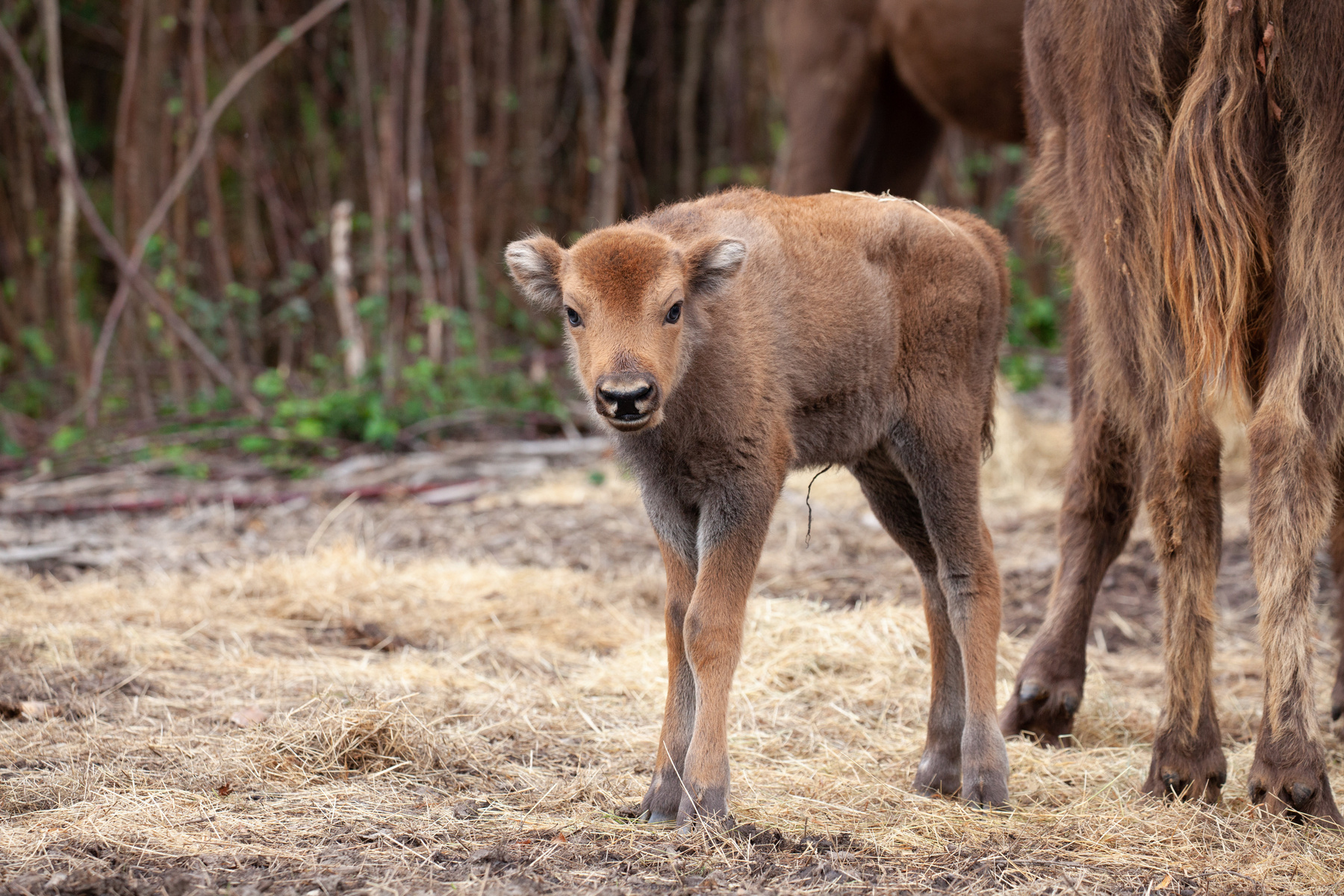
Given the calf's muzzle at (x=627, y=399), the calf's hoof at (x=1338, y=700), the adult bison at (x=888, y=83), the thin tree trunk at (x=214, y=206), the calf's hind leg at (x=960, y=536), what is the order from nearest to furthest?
the calf's muzzle at (x=627, y=399), the calf's hind leg at (x=960, y=536), the calf's hoof at (x=1338, y=700), the adult bison at (x=888, y=83), the thin tree trunk at (x=214, y=206)

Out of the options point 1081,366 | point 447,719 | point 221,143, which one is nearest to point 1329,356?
point 1081,366

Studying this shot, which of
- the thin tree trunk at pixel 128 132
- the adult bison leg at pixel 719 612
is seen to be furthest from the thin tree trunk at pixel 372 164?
the adult bison leg at pixel 719 612

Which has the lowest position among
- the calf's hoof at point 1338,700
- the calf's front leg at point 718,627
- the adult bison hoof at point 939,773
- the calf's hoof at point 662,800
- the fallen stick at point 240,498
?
the fallen stick at point 240,498

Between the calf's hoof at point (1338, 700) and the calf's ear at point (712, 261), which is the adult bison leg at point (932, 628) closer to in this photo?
the calf's ear at point (712, 261)

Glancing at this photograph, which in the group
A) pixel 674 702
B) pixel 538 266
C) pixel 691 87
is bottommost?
pixel 674 702

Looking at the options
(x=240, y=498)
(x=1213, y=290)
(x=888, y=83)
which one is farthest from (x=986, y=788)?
(x=240, y=498)

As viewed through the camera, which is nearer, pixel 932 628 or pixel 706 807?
pixel 706 807

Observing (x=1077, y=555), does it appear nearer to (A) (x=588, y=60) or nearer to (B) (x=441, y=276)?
(B) (x=441, y=276)

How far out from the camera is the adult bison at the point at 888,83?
6535 mm

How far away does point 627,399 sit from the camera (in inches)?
120

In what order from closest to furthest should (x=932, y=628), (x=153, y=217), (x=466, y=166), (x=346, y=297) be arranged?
1. (x=932, y=628)
2. (x=153, y=217)
3. (x=346, y=297)
4. (x=466, y=166)

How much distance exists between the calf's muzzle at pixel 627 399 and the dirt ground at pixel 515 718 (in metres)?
0.97

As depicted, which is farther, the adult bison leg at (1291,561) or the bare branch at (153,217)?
the bare branch at (153,217)

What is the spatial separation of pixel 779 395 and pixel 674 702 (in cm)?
87
